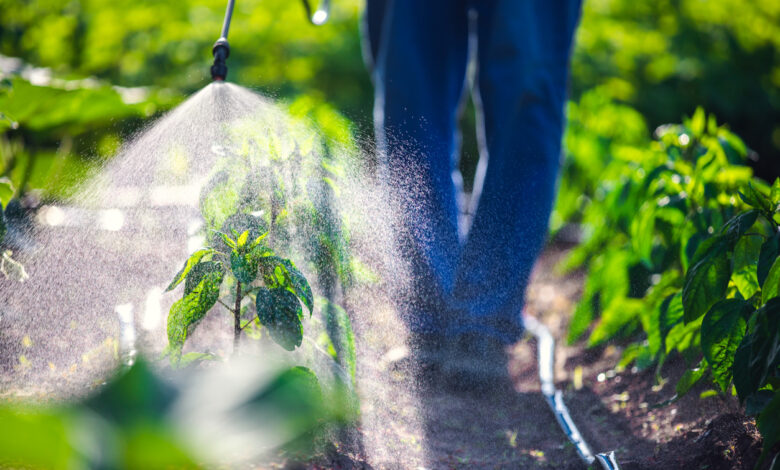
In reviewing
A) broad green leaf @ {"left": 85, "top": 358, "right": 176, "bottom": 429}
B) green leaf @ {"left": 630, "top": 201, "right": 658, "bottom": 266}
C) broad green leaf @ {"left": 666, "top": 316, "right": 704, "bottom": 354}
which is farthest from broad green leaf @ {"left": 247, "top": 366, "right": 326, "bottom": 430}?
green leaf @ {"left": 630, "top": 201, "right": 658, "bottom": 266}

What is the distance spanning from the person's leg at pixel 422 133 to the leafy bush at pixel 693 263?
477 millimetres

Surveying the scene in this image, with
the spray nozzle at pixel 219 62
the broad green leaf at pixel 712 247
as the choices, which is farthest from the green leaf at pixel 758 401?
the spray nozzle at pixel 219 62

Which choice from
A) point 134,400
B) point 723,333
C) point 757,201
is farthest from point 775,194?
point 134,400

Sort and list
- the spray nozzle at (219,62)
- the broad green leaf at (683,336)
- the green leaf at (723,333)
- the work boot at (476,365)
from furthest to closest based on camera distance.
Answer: the work boot at (476,365) < the spray nozzle at (219,62) < the broad green leaf at (683,336) < the green leaf at (723,333)

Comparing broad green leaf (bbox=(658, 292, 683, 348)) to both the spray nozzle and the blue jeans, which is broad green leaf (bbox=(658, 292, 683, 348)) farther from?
the spray nozzle

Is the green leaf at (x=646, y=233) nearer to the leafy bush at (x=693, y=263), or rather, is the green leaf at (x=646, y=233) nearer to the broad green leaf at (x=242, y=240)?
the leafy bush at (x=693, y=263)

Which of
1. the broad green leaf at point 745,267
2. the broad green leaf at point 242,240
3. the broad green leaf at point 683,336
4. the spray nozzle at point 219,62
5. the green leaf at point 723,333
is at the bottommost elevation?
the green leaf at point 723,333

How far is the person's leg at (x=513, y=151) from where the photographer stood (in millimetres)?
1753

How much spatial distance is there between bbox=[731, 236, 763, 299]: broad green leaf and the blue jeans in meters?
0.64

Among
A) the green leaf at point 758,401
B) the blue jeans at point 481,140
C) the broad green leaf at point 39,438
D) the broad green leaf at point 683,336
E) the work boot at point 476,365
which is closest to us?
the broad green leaf at point 39,438

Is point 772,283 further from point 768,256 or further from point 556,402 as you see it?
point 556,402

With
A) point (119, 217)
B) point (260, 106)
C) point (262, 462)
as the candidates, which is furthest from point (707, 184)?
point (119, 217)

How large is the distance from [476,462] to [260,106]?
948mm

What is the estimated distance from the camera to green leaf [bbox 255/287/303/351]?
3.36ft
